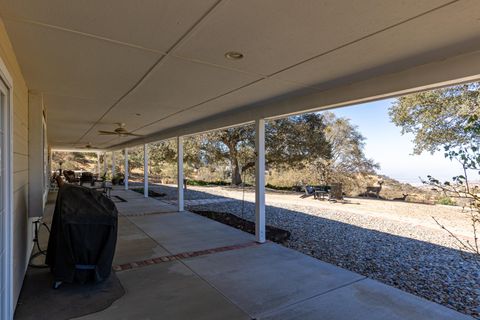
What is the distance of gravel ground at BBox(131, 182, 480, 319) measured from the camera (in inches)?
134

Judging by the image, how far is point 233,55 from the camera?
8.89 ft

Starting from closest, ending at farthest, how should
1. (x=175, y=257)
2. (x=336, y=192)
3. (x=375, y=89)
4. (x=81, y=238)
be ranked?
(x=81, y=238) < (x=375, y=89) < (x=175, y=257) < (x=336, y=192)

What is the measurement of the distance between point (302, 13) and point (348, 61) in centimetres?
112

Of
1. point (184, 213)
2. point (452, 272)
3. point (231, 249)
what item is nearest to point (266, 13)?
point (231, 249)

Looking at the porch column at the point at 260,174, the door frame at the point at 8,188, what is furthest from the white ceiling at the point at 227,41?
the porch column at the point at 260,174

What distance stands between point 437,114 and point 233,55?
5.15 metres

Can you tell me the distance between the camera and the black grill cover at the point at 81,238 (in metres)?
3.17

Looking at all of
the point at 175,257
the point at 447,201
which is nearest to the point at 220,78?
the point at 175,257

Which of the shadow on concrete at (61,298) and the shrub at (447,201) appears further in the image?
the shrub at (447,201)

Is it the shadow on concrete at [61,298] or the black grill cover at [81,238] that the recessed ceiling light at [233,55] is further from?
the shadow on concrete at [61,298]

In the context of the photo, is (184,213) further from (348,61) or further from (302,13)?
(302,13)

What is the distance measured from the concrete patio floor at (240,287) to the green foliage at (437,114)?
137 inches

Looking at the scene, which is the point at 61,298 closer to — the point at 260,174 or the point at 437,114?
the point at 260,174

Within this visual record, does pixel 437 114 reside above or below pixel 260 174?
above
